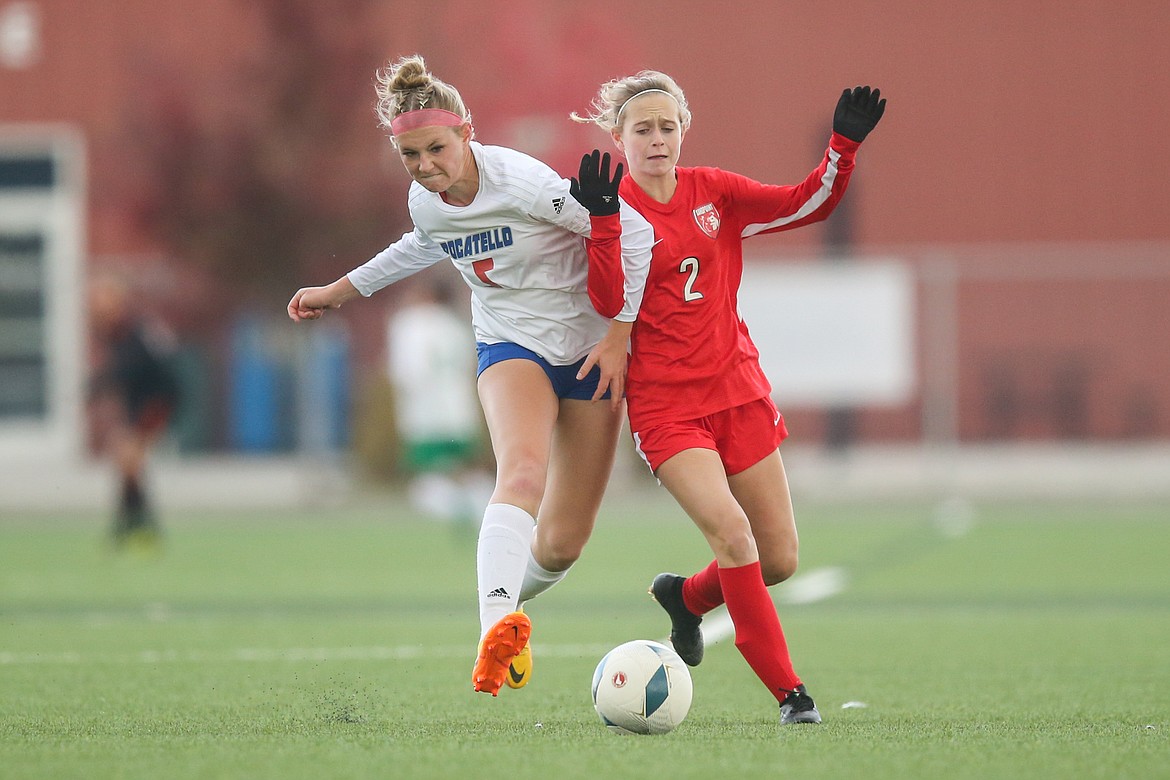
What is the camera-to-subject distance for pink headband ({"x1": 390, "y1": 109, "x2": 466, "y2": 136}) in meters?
6.04

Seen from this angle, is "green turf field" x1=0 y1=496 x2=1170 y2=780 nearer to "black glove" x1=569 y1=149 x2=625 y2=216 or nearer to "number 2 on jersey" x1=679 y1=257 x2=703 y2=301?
"number 2 on jersey" x1=679 y1=257 x2=703 y2=301

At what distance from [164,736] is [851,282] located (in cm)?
1682

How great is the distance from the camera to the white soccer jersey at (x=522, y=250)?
614 centimetres

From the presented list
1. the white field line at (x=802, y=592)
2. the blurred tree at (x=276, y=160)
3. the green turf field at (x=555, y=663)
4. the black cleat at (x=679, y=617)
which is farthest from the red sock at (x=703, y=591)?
the blurred tree at (x=276, y=160)

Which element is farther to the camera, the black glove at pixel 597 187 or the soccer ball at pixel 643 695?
the black glove at pixel 597 187

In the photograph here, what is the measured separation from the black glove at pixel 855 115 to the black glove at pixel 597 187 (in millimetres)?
818

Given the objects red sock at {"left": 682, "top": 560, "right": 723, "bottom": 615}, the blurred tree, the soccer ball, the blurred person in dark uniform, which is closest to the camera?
the soccer ball

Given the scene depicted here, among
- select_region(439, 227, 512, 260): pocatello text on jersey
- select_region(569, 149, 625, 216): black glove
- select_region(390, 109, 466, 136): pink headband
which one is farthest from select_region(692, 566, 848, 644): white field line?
select_region(390, 109, 466, 136): pink headband

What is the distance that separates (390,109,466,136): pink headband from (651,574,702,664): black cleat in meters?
1.90

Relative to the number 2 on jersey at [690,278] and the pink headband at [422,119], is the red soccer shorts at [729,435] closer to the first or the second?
the number 2 on jersey at [690,278]

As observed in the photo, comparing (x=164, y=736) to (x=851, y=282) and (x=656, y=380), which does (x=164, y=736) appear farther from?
(x=851, y=282)

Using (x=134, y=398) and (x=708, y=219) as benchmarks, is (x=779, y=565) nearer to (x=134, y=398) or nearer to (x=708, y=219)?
(x=708, y=219)

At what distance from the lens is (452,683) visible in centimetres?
707

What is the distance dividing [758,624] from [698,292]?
1167 millimetres
